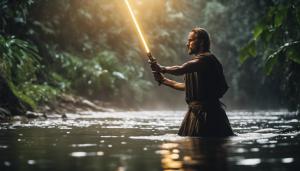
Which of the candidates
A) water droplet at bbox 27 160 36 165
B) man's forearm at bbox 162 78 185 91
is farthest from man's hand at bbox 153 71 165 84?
water droplet at bbox 27 160 36 165

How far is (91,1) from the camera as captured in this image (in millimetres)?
35000

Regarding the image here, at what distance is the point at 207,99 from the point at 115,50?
29101mm

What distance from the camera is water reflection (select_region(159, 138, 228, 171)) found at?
5.21m

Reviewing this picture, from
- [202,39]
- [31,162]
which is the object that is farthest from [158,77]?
[31,162]

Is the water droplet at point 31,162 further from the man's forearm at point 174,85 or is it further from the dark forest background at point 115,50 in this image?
the man's forearm at point 174,85

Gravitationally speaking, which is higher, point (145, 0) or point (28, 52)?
point (145, 0)

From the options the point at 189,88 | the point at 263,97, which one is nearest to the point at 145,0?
the point at 263,97

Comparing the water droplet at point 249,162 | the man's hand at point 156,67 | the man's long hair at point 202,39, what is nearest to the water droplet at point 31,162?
the water droplet at point 249,162

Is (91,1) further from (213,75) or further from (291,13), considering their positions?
(291,13)

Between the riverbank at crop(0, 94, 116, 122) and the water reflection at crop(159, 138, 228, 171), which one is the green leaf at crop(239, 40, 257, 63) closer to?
the water reflection at crop(159, 138, 228, 171)

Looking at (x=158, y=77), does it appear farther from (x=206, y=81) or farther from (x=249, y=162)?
(x=249, y=162)

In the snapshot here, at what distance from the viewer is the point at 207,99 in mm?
9047

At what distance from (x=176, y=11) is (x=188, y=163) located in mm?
42566

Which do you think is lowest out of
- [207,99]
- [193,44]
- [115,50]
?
[207,99]
